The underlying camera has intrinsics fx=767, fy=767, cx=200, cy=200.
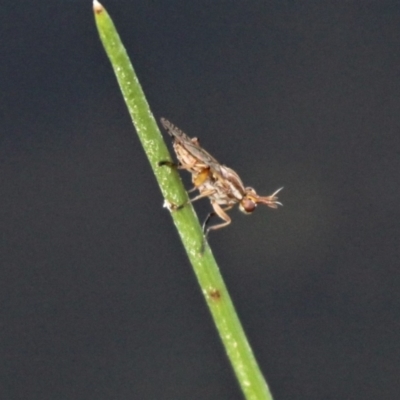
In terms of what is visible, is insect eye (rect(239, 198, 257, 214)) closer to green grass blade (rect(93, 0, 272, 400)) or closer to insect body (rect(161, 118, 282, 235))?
insect body (rect(161, 118, 282, 235))

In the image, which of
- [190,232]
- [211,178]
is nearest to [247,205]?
[211,178]

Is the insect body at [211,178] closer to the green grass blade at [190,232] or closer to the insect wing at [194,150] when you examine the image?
the insect wing at [194,150]

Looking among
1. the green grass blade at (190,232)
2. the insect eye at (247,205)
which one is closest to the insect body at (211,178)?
the insect eye at (247,205)

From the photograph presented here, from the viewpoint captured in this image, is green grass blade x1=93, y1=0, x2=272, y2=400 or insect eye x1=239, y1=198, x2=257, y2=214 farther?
insect eye x1=239, y1=198, x2=257, y2=214

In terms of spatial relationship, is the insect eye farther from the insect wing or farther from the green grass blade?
the green grass blade

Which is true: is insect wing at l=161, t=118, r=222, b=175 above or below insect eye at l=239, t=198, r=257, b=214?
above

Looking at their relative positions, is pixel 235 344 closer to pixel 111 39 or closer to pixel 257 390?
pixel 257 390

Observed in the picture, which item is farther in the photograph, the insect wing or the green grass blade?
the insect wing

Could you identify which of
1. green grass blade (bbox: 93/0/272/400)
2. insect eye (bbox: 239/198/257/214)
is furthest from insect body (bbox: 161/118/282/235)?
green grass blade (bbox: 93/0/272/400)

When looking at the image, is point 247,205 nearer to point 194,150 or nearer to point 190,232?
point 194,150

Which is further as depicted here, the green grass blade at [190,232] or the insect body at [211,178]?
the insect body at [211,178]
